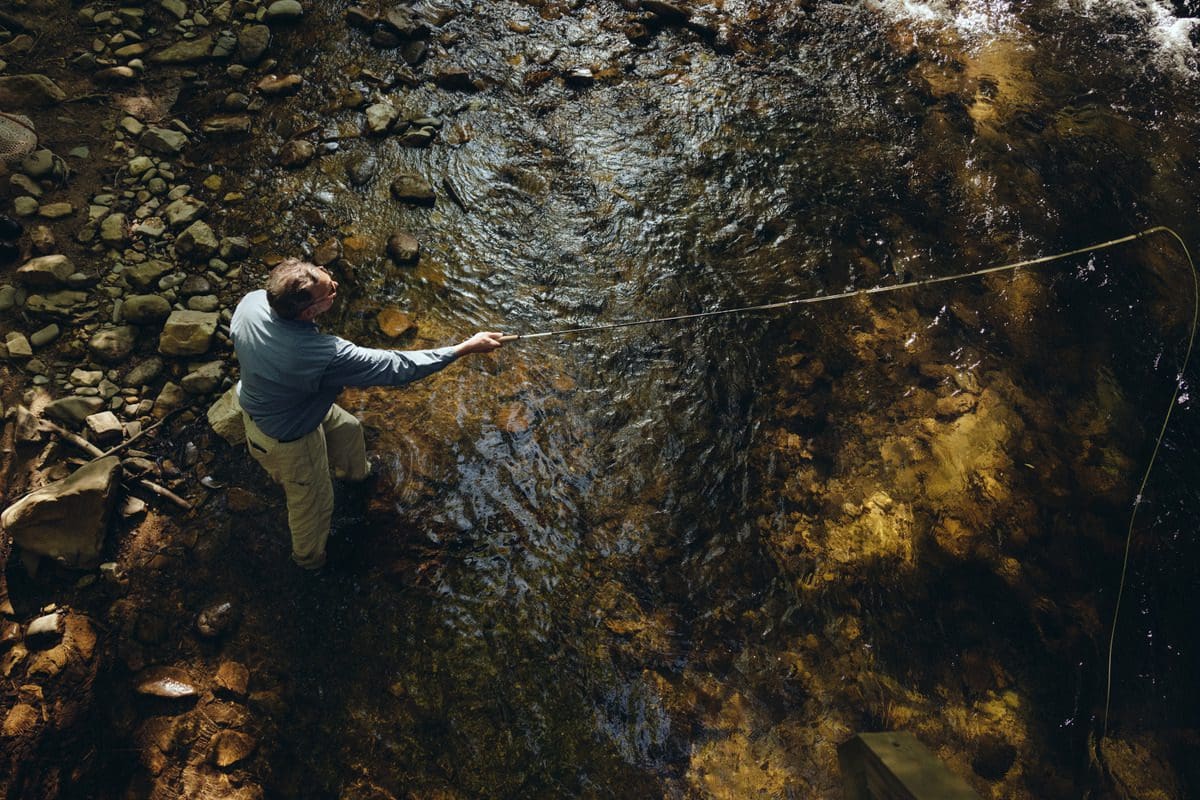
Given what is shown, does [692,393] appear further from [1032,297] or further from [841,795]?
[1032,297]

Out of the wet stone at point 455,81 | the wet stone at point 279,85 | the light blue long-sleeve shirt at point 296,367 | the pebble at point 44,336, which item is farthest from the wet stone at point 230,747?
the wet stone at point 455,81

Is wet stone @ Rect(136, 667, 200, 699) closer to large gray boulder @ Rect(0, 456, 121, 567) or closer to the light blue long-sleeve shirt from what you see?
large gray boulder @ Rect(0, 456, 121, 567)

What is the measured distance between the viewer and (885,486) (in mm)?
4137

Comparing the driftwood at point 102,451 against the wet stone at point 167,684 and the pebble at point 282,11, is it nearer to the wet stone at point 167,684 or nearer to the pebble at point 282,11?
the wet stone at point 167,684

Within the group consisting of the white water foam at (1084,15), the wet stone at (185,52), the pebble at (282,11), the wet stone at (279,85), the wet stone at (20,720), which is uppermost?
the white water foam at (1084,15)

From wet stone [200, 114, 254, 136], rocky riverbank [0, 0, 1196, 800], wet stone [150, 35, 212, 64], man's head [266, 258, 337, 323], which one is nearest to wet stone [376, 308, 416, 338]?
rocky riverbank [0, 0, 1196, 800]

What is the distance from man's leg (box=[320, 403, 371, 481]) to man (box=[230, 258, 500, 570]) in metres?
0.12

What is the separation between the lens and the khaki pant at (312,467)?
3.25m

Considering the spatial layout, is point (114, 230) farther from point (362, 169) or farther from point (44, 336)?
point (362, 169)

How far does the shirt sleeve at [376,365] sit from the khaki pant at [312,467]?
0.40m

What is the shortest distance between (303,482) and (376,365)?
0.81 meters

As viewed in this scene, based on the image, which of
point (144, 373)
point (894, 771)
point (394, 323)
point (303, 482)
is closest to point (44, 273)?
point (144, 373)

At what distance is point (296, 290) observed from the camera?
2834 millimetres

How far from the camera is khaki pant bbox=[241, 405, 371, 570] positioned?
325 centimetres
